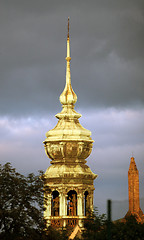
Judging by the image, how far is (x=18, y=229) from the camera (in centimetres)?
8825

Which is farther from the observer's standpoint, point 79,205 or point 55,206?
point 55,206

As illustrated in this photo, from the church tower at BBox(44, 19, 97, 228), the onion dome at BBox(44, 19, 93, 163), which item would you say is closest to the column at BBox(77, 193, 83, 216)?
the church tower at BBox(44, 19, 97, 228)

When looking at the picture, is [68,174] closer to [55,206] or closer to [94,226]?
[55,206]

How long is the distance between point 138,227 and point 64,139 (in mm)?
23768

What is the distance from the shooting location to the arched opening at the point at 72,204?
11394 centimetres

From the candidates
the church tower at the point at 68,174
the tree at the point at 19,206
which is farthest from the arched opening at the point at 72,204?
the tree at the point at 19,206

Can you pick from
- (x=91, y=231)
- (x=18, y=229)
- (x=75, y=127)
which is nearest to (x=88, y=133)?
(x=75, y=127)

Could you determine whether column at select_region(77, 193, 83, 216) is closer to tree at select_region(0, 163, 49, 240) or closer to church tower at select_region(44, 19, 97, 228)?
church tower at select_region(44, 19, 97, 228)

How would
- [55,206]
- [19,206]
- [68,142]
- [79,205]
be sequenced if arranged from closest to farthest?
1. [19,206]
2. [79,205]
3. [55,206]
4. [68,142]

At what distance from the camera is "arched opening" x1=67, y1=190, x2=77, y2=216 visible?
11394 centimetres

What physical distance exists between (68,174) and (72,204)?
122 inches

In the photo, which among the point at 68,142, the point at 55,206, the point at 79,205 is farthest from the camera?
the point at 68,142

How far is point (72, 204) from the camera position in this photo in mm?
114625

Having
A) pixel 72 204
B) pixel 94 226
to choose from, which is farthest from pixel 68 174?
pixel 94 226
